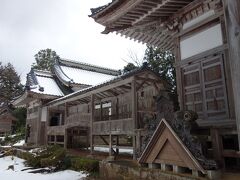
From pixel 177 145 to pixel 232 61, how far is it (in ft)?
9.97

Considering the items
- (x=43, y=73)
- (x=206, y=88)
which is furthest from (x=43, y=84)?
(x=206, y=88)

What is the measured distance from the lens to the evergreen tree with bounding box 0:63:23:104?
43816 mm

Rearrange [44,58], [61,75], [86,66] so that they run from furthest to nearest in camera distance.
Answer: [44,58] < [86,66] < [61,75]

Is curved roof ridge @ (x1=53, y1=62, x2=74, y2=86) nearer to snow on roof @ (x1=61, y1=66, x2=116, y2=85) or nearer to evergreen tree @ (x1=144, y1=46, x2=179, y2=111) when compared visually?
snow on roof @ (x1=61, y1=66, x2=116, y2=85)

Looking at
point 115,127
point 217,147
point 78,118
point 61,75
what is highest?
point 61,75

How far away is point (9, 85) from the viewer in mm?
45219

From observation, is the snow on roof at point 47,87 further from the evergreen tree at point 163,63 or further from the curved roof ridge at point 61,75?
the evergreen tree at point 163,63

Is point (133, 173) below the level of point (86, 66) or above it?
below

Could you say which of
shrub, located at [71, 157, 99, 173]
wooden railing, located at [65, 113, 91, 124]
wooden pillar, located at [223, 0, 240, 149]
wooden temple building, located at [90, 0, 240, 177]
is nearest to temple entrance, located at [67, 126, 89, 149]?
wooden railing, located at [65, 113, 91, 124]

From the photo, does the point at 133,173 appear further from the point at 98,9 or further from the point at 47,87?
the point at 47,87

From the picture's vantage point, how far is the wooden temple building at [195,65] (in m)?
6.16

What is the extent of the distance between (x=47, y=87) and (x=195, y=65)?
18.7 meters

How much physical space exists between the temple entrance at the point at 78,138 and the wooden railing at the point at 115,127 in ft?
21.2

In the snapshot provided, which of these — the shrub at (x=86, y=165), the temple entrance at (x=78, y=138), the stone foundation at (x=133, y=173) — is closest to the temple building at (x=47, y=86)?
the temple entrance at (x=78, y=138)
